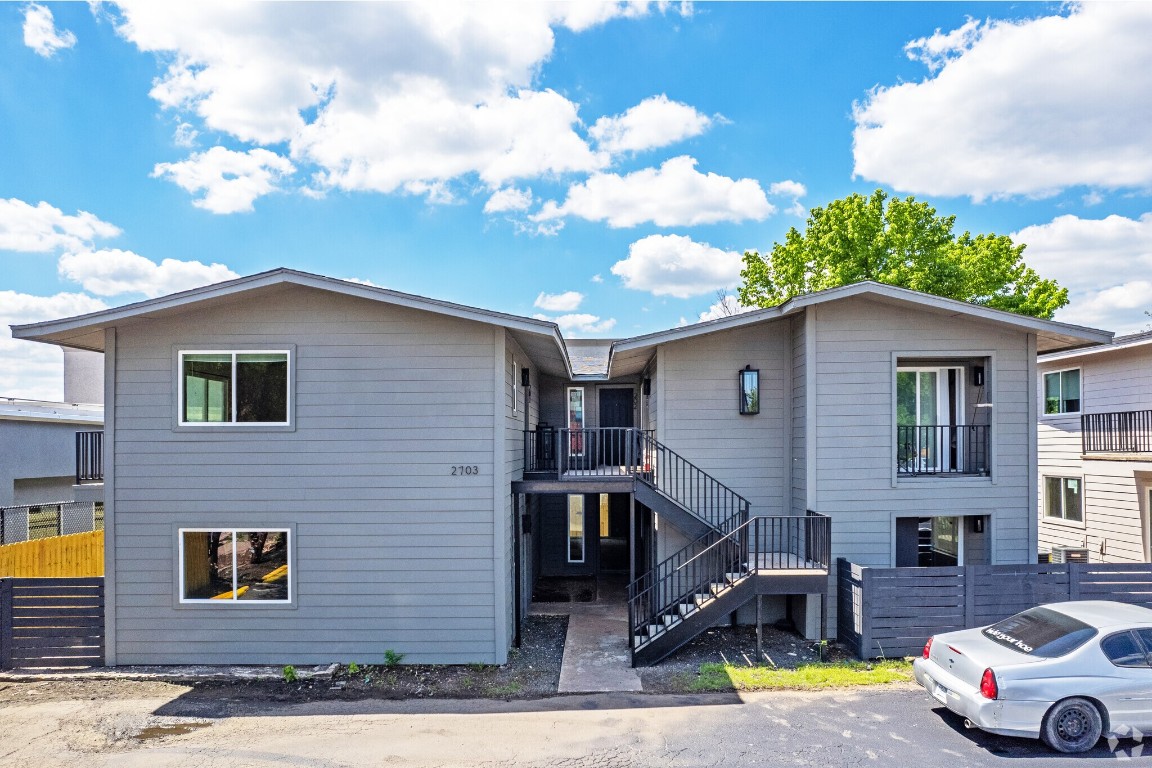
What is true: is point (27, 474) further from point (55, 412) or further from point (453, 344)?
point (453, 344)

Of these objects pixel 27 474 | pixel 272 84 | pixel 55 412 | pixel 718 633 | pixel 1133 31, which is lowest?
pixel 718 633

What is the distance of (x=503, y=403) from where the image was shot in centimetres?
923

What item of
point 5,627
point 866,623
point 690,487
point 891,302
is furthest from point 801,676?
point 5,627

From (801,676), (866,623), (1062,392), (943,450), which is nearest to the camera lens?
(801,676)

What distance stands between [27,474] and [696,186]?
78.8ft

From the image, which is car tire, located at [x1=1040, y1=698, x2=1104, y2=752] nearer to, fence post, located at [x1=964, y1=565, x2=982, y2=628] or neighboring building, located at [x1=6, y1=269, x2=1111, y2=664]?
fence post, located at [x1=964, y1=565, x2=982, y2=628]

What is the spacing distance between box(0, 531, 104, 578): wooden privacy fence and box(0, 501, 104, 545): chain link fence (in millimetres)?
836

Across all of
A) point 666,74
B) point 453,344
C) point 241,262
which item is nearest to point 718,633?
point 453,344

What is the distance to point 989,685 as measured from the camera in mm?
6113

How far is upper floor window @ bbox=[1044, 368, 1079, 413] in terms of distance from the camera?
49.3 feet

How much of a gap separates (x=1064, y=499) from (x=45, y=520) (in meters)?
24.5

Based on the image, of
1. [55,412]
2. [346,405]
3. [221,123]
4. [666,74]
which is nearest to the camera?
[346,405]

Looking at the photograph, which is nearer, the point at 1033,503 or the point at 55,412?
the point at 1033,503

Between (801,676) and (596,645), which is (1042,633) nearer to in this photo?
(801,676)
